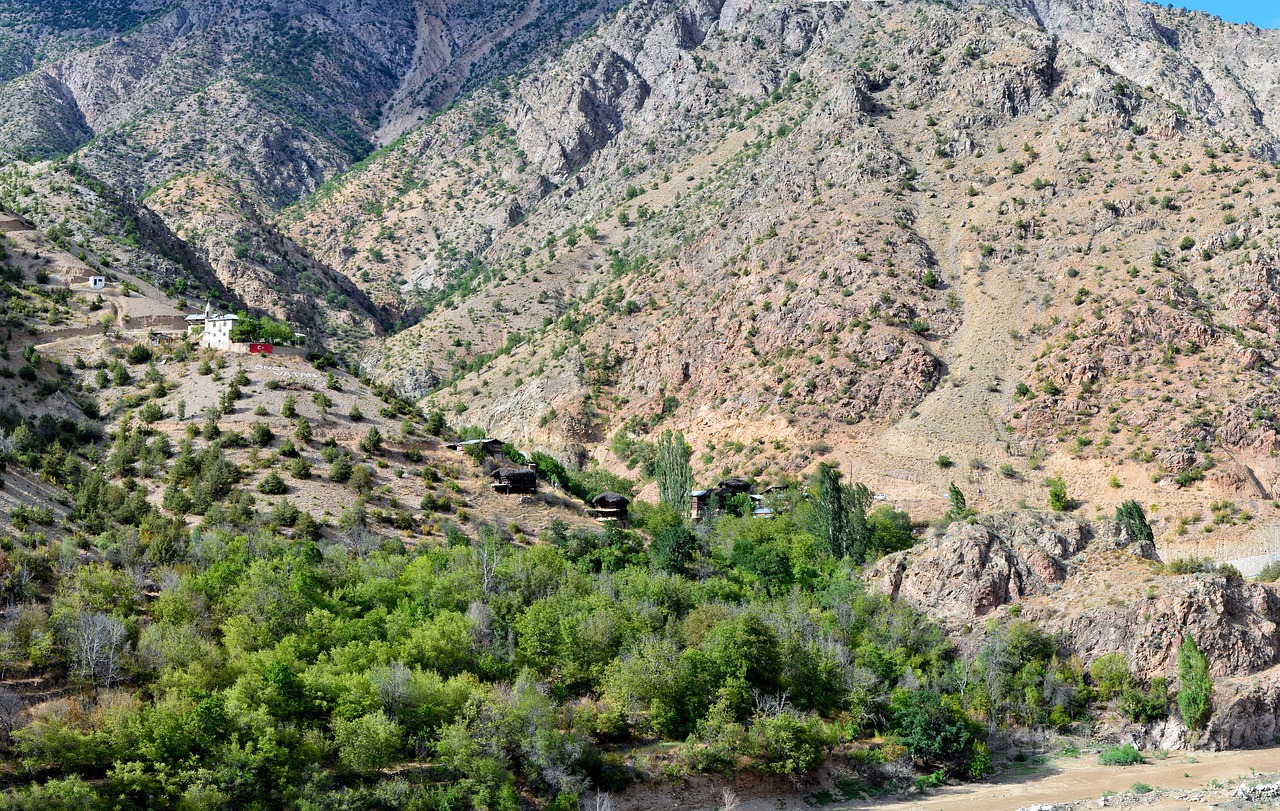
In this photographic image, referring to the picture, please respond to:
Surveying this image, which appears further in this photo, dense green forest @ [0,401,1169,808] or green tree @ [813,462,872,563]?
green tree @ [813,462,872,563]

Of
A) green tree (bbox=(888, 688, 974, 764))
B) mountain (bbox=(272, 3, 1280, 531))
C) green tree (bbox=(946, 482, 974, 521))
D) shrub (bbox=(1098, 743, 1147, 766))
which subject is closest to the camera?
green tree (bbox=(888, 688, 974, 764))

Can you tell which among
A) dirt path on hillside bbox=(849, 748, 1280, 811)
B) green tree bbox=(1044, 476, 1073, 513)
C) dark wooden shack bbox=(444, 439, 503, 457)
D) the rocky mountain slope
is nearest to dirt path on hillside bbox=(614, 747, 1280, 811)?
dirt path on hillside bbox=(849, 748, 1280, 811)

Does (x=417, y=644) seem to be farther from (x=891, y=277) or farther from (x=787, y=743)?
(x=891, y=277)

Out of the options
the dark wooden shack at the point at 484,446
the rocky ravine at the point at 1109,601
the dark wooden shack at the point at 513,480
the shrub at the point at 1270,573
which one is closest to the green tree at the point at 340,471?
the dark wooden shack at the point at 484,446

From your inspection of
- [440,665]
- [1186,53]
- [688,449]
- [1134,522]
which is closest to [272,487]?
[440,665]

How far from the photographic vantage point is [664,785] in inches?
1809

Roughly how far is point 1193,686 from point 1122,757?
452 cm

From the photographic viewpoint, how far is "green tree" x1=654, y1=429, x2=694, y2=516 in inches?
3172

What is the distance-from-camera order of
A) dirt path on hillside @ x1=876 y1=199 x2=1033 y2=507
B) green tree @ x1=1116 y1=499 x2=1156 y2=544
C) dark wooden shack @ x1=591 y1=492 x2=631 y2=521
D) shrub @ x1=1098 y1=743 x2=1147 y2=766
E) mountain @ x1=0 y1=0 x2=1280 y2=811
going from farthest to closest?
dirt path on hillside @ x1=876 y1=199 x2=1033 y2=507
dark wooden shack @ x1=591 y1=492 x2=631 y2=521
green tree @ x1=1116 y1=499 x2=1156 y2=544
shrub @ x1=1098 y1=743 x2=1147 y2=766
mountain @ x1=0 y1=0 x2=1280 y2=811

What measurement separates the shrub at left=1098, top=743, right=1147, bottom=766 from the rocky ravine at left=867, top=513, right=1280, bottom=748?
3.93 ft

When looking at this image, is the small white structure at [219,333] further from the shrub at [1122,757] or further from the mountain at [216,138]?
the shrub at [1122,757]

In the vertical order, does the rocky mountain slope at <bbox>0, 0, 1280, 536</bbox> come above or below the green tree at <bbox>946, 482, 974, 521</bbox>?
above

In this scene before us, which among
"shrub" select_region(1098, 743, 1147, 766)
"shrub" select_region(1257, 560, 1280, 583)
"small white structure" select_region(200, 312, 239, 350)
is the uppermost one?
"small white structure" select_region(200, 312, 239, 350)

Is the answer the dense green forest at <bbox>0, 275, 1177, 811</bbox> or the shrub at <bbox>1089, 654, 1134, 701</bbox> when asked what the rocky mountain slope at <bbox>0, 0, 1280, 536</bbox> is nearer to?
the dense green forest at <bbox>0, 275, 1177, 811</bbox>
